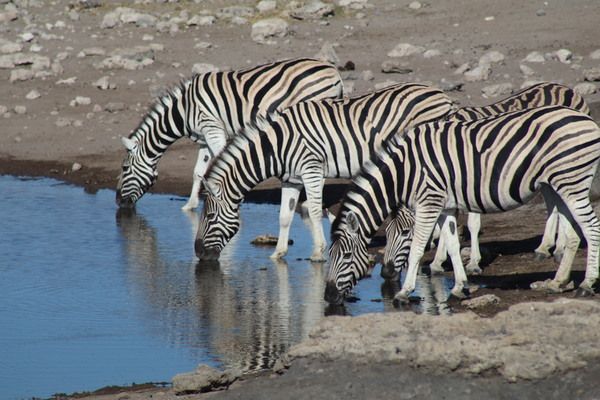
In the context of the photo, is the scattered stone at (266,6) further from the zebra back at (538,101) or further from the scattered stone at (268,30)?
the zebra back at (538,101)

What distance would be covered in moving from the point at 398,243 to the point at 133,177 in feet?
17.9

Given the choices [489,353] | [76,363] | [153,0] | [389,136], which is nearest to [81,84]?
[153,0]

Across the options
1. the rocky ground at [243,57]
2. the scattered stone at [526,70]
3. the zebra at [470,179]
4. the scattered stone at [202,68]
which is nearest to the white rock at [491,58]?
the rocky ground at [243,57]

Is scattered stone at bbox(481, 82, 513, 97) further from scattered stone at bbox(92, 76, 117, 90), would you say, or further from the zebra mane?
scattered stone at bbox(92, 76, 117, 90)

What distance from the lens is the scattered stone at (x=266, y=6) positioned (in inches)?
1012

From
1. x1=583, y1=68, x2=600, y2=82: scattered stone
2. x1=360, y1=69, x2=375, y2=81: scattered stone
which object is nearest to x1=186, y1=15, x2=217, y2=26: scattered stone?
x1=360, y1=69, x2=375, y2=81: scattered stone

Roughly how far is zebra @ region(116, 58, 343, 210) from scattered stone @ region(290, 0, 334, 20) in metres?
9.60

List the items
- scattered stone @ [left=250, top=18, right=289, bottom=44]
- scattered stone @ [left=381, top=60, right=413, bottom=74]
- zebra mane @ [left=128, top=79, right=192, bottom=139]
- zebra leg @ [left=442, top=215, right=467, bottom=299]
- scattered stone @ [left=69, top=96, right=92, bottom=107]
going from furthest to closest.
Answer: scattered stone @ [left=250, top=18, right=289, bottom=44], scattered stone @ [left=381, top=60, right=413, bottom=74], scattered stone @ [left=69, top=96, right=92, bottom=107], zebra mane @ [left=128, top=79, right=192, bottom=139], zebra leg @ [left=442, top=215, right=467, bottom=299]

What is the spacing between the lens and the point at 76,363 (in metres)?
9.30

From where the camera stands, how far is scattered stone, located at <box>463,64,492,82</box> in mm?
20500

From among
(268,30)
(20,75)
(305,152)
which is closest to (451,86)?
(268,30)

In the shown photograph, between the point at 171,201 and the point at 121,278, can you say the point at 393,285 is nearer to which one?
the point at 121,278

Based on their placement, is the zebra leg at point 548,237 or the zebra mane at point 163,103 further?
the zebra mane at point 163,103

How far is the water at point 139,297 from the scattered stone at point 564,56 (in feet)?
25.0
